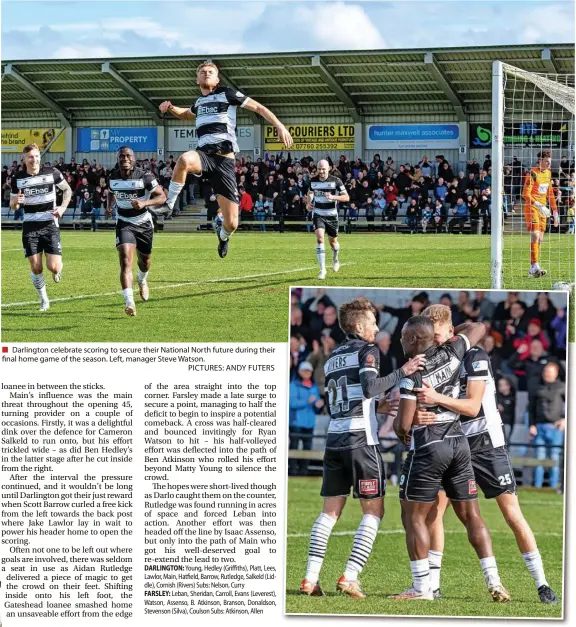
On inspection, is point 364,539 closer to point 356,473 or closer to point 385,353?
point 356,473

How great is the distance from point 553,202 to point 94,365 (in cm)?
819

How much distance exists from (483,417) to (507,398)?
281 inches

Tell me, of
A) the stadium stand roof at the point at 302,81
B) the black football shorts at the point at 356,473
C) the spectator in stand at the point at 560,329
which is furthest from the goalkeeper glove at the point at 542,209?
the stadium stand roof at the point at 302,81

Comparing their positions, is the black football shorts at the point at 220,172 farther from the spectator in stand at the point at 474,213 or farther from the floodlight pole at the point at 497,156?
the spectator in stand at the point at 474,213

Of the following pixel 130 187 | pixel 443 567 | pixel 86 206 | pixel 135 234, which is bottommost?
pixel 443 567

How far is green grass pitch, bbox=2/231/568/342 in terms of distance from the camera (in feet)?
36.5

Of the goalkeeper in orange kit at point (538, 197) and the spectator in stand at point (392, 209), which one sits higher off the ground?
the spectator in stand at point (392, 209)

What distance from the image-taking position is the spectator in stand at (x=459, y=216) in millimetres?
27766

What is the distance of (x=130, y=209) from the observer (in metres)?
11.6

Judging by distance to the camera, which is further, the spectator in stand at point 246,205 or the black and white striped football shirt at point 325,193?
the spectator in stand at point 246,205

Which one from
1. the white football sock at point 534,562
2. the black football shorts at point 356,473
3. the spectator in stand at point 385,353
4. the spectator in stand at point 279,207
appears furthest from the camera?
the spectator in stand at point 279,207

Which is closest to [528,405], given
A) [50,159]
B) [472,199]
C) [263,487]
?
[263,487]

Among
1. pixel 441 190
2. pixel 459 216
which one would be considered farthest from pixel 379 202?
pixel 459 216

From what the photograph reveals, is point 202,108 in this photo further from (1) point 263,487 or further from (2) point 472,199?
(2) point 472,199
